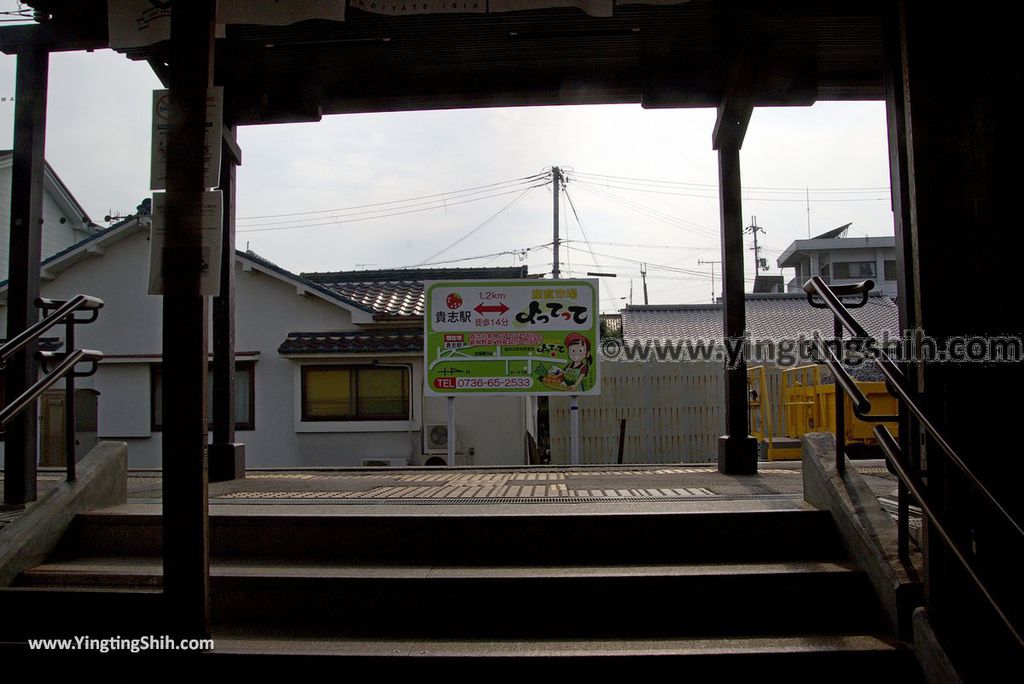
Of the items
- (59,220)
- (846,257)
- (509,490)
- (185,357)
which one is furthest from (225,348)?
(846,257)

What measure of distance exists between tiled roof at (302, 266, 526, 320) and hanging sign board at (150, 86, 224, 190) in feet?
34.7

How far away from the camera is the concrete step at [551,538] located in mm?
3184

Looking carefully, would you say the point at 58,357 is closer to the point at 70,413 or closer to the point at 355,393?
the point at 70,413

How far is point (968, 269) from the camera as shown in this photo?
102 inches

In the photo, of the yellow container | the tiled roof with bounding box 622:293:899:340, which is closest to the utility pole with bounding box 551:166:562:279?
the tiled roof with bounding box 622:293:899:340

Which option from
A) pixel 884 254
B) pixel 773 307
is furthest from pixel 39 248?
pixel 884 254

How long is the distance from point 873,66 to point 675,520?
11.8 ft

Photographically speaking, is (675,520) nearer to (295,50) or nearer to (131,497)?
(131,497)

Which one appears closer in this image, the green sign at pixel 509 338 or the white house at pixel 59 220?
the green sign at pixel 509 338

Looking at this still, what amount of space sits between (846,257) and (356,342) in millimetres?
18289

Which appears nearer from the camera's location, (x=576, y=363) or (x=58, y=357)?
(x=58, y=357)

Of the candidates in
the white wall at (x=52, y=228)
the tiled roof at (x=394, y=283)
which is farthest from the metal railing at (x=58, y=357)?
the white wall at (x=52, y=228)

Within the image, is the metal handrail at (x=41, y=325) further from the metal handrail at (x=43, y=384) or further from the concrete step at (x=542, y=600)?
the concrete step at (x=542, y=600)

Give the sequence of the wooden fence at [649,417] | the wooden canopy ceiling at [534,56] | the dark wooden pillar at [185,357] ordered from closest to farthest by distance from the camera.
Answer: the dark wooden pillar at [185,357] → the wooden canopy ceiling at [534,56] → the wooden fence at [649,417]
